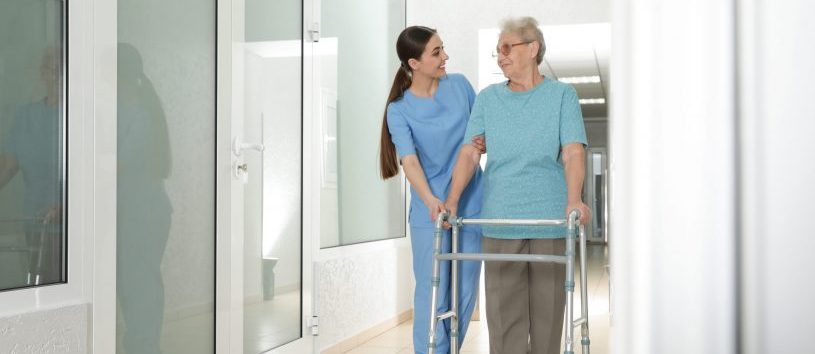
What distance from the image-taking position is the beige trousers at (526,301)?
8.61 feet

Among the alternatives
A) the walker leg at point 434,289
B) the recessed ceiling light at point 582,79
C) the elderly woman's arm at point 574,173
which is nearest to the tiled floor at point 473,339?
the walker leg at point 434,289

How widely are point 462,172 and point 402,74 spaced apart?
0.51 metres

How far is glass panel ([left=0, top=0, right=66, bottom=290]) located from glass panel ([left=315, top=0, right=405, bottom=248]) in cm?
204

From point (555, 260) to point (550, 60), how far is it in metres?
6.98

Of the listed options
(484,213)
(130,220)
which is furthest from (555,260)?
(130,220)

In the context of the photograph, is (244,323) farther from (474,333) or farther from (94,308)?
(474,333)

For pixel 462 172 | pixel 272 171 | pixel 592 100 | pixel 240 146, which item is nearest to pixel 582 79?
pixel 592 100

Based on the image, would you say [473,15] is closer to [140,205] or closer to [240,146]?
[240,146]

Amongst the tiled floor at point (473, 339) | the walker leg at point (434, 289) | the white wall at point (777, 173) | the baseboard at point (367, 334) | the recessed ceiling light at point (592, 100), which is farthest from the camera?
the recessed ceiling light at point (592, 100)

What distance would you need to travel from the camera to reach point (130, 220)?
261 cm

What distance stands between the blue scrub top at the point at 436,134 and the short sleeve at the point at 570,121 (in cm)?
52

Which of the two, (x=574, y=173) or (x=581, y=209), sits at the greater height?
(x=574, y=173)

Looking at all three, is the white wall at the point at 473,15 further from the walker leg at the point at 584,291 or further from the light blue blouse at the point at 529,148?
the walker leg at the point at 584,291

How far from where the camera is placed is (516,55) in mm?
2578
